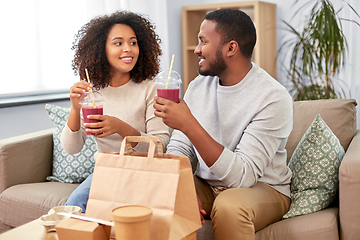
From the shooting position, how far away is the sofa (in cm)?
142

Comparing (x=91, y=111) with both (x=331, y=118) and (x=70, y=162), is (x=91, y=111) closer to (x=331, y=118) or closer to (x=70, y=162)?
(x=70, y=162)

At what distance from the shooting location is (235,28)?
4.98 ft

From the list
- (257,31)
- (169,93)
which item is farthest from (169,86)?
(257,31)

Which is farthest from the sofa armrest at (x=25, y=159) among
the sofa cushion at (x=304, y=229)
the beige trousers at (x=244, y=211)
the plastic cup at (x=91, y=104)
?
the sofa cushion at (x=304, y=229)

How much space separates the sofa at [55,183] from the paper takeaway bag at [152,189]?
1.60 feet

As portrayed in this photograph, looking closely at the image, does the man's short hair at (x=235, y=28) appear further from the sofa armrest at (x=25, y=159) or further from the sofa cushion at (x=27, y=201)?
the sofa armrest at (x=25, y=159)

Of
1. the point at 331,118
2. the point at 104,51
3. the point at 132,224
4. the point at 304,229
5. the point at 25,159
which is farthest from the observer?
the point at 25,159

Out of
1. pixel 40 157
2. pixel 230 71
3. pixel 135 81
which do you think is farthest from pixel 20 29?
pixel 230 71

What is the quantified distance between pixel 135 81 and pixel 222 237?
833 mm

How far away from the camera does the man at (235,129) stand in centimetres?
130

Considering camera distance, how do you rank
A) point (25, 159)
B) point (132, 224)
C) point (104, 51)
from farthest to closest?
Result: point (25, 159), point (104, 51), point (132, 224)

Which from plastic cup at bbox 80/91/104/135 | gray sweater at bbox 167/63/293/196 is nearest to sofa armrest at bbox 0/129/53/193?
plastic cup at bbox 80/91/104/135

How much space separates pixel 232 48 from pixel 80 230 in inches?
35.8

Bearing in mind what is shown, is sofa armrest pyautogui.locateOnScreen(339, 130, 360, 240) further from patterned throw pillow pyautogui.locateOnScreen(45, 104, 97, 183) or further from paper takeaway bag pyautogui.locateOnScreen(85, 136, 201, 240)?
patterned throw pillow pyautogui.locateOnScreen(45, 104, 97, 183)
